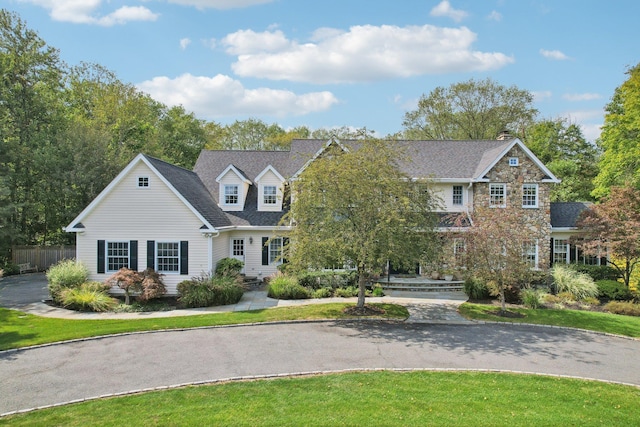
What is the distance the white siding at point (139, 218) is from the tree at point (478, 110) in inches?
1383

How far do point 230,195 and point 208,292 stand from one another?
8.37 meters

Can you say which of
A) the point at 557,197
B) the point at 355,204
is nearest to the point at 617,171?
the point at 557,197

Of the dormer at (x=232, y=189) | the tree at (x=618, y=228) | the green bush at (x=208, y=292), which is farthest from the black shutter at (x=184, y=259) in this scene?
the tree at (x=618, y=228)

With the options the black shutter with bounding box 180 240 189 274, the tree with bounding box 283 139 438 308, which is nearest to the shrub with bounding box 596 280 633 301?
the tree with bounding box 283 139 438 308

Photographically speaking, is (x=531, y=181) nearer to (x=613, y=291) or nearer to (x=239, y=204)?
(x=613, y=291)

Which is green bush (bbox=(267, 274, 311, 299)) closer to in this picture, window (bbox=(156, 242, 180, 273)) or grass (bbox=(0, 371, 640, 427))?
window (bbox=(156, 242, 180, 273))

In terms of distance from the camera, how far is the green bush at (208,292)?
1772 cm

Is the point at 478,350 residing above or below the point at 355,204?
below

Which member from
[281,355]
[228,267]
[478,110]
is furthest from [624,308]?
[478,110]

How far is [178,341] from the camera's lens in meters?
12.5

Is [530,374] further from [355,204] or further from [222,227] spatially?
[222,227]

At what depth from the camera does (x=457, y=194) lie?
82.4ft

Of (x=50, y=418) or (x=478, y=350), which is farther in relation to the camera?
(x=478, y=350)

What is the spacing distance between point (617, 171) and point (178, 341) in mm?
29011
